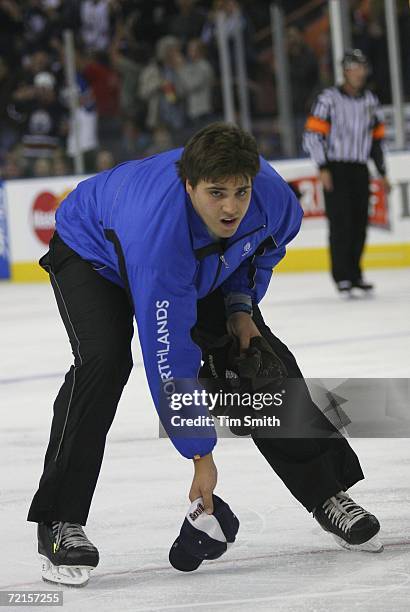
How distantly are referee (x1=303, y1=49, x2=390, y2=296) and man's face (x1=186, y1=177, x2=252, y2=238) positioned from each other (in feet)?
19.7

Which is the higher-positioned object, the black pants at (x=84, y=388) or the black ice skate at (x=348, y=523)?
the black pants at (x=84, y=388)

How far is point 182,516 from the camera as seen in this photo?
3.43 meters

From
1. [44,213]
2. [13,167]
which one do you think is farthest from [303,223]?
[13,167]

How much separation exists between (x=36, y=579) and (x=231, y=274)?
0.83 m

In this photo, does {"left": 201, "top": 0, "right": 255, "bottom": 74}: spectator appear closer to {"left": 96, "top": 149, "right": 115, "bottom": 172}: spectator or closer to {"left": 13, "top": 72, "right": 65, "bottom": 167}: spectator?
{"left": 96, "top": 149, "right": 115, "bottom": 172}: spectator

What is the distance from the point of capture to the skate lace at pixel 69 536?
2.92 m

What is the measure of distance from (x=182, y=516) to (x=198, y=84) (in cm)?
848

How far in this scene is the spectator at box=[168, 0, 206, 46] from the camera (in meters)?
12.1

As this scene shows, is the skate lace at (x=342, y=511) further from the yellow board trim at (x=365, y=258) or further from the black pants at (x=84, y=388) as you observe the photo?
the yellow board trim at (x=365, y=258)

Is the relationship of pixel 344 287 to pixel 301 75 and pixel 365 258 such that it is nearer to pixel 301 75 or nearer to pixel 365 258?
pixel 365 258

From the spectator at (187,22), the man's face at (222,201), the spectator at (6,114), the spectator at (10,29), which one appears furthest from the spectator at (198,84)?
the man's face at (222,201)

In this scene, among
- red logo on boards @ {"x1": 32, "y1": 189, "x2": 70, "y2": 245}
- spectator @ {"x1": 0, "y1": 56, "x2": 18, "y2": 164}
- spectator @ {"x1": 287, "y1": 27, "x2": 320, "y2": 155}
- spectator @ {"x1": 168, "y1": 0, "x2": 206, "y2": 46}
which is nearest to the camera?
spectator @ {"x1": 287, "y1": 27, "x2": 320, "y2": 155}

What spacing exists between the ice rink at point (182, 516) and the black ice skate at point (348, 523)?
31 mm

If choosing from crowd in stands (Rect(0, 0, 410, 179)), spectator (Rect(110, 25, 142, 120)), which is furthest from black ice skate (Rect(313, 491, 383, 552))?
spectator (Rect(110, 25, 142, 120))
